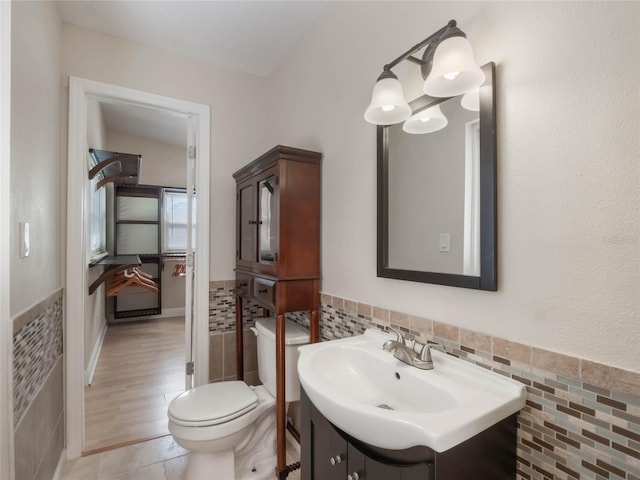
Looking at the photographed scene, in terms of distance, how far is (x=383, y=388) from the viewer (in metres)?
1.13

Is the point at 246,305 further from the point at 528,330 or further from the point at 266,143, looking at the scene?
the point at 528,330

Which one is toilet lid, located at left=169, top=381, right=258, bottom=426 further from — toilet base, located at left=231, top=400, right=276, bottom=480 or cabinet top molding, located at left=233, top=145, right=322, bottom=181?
cabinet top molding, located at left=233, top=145, right=322, bottom=181

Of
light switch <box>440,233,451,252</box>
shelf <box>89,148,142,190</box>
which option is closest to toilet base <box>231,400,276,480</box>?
light switch <box>440,233,451,252</box>

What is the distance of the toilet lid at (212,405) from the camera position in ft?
4.82

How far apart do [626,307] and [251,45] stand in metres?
2.27

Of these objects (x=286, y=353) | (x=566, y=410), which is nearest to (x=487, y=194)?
(x=566, y=410)

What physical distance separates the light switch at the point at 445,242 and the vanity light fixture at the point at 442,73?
45cm

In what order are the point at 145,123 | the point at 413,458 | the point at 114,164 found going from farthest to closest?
the point at 145,123, the point at 114,164, the point at 413,458

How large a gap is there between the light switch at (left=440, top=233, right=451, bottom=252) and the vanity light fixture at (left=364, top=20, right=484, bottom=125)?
0.45 m

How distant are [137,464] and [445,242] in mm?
1991

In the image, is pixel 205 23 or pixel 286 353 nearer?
pixel 286 353

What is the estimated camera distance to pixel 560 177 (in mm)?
806

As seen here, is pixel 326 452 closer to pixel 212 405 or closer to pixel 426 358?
pixel 426 358

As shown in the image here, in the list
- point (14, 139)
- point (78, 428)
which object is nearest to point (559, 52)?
point (14, 139)
